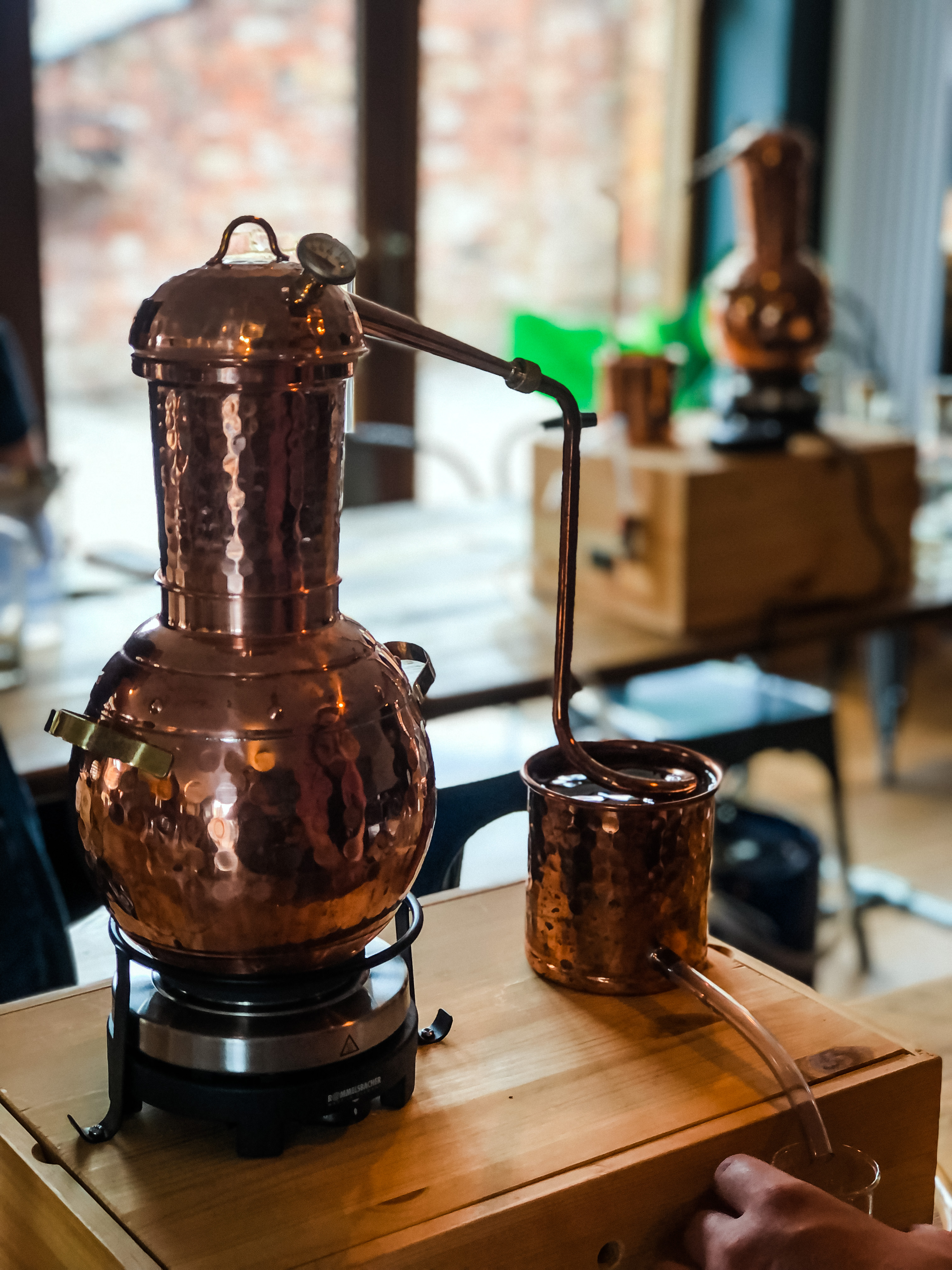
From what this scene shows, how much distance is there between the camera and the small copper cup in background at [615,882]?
2.77 ft

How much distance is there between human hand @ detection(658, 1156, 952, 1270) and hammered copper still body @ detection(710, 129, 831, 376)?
1.66 m

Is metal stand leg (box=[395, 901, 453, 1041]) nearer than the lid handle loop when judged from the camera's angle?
No

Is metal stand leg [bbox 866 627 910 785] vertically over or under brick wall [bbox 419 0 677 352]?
under

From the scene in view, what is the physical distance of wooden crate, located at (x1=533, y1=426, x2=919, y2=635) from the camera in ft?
6.56

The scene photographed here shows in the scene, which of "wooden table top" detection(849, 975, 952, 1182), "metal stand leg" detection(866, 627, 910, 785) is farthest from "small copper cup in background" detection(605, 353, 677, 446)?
"metal stand leg" detection(866, 627, 910, 785)

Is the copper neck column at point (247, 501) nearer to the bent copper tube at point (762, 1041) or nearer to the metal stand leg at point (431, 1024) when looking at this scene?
the metal stand leg at point (431, 1024)

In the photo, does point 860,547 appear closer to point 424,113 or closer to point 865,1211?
point 865,1211

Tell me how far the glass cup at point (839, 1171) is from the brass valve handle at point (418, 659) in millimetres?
301

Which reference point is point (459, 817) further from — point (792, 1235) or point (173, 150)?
point (173, 150)

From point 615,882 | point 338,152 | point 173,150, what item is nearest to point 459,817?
point 615,882

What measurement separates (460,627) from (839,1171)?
1278mm

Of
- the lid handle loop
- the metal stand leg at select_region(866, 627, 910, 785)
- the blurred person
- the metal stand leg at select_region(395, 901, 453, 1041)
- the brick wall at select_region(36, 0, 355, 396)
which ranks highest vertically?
the brick wall at select_region(36, 0, 355, 396)

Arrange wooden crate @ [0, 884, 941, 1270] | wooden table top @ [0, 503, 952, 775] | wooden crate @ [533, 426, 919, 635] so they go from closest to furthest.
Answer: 1. wooden crate @ [0, 884, 941, 1270]
2. wooden table top @ [0, 503, 952, 775]
3. wooden crate @ [533, 426, 919, 635]

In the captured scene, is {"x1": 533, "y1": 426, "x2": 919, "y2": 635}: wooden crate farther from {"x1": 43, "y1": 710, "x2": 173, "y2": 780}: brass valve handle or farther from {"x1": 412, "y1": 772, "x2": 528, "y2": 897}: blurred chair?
{"x1": 43, "y1": 710, "x2": 173, "y2": 780}: brass valve handle
